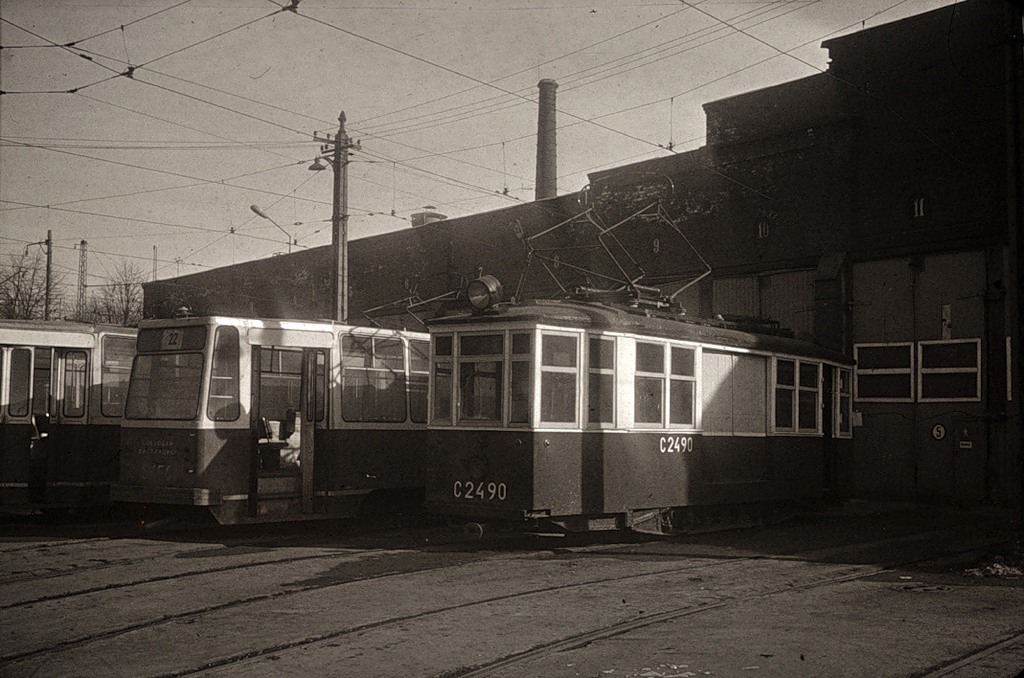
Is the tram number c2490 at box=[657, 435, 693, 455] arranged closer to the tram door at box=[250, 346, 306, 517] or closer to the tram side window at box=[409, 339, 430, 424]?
the tram side window at box=[409, 339, 430, 424]

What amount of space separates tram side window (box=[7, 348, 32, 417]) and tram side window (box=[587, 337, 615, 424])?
334 inches

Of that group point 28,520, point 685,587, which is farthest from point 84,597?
point 28,520

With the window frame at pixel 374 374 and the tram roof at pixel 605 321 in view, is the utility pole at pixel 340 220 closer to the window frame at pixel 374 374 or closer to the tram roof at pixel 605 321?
the window frame at pixel 374 374

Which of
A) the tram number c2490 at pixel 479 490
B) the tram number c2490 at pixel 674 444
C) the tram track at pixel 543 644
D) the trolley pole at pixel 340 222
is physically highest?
the trolley pole at pixel 340 222

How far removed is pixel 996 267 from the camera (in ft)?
65.3

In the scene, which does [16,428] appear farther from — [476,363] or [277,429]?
[476,363]

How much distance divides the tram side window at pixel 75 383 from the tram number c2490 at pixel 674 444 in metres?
8.79

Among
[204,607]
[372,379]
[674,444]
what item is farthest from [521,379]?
[204,607]

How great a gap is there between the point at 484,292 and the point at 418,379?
3818 millimetres

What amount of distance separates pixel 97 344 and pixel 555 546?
25.9ft

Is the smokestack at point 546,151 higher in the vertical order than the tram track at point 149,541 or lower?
higher

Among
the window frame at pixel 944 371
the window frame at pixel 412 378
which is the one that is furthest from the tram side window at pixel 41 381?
the window frame at pixel 944 371

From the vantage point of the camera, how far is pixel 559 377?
12.1 metres

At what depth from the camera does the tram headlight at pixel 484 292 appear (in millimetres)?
12461
